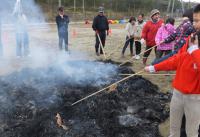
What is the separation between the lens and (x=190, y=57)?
3.79m

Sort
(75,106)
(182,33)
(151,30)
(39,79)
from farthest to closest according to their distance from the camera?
(151,30) < (182,33) < (39,79) < (75,106)

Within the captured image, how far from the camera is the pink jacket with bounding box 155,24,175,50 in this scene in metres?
9.22

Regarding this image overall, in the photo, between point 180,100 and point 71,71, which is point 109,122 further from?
point 71,71

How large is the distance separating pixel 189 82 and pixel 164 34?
5589 mm

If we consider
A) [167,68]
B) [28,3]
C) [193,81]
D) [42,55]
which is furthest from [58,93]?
[28,3]

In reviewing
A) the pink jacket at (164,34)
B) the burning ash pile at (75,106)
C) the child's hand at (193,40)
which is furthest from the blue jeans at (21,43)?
the child's hand at (193,40)

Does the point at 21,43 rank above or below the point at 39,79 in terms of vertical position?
above

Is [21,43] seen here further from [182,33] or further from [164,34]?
[182,33]

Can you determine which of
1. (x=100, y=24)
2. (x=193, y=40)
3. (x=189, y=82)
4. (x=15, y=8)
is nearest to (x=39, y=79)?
(x=189, y=82)

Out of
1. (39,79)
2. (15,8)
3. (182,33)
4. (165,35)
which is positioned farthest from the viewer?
(15,8)

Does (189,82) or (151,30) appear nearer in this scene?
(189,82)

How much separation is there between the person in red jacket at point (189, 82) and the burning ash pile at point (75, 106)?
1324mm

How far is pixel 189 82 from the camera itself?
12.7 ft

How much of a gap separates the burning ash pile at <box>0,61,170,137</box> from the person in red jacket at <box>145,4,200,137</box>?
1.32 metres
